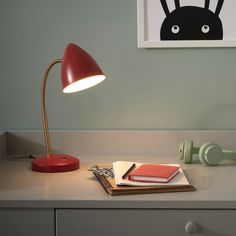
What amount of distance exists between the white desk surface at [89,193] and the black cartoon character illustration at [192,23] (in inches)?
22.5

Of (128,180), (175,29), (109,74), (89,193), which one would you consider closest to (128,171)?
(128,180)

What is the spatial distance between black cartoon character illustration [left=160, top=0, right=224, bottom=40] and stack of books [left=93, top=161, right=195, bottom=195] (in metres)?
0.62

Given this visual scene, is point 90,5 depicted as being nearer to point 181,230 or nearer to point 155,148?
point 155,148

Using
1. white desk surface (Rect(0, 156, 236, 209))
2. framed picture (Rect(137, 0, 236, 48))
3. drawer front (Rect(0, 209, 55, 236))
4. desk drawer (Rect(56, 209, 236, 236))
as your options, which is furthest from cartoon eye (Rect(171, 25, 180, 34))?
drawer front (Rect(0, 209, 55, 236))

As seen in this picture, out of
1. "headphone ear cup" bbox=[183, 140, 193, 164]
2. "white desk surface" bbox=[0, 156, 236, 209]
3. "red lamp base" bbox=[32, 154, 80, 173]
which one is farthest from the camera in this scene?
"headphone ear cup" bbox=[183, 140, 193, 164]

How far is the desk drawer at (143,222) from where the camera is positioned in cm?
141

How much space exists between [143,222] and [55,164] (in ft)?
1.51

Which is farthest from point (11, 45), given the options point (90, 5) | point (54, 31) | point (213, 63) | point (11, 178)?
point (213, 63)

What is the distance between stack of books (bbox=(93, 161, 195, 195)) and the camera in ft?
4.84

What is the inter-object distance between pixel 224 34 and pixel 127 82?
443 millimetres

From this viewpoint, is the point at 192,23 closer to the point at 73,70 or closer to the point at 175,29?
the point at 175,29

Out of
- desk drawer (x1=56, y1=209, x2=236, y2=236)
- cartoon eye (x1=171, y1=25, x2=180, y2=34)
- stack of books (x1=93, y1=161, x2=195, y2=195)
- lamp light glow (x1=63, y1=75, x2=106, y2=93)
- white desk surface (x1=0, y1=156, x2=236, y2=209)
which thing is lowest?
desk drawer (x1=56, y1=209, x2=236, y2=236)

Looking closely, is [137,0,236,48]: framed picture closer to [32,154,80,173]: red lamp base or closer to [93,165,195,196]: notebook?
[32,154,80,173]: red lamp base

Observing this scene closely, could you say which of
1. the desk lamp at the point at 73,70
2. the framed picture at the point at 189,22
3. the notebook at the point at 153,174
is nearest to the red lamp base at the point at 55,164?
the desk lamp at the point at 73,70
